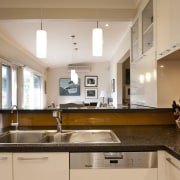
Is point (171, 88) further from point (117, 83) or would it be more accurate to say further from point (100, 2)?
point (117, 83)

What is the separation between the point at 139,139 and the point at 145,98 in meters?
1.28

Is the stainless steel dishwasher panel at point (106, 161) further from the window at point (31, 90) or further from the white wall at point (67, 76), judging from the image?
the white wall at point (67, 76)

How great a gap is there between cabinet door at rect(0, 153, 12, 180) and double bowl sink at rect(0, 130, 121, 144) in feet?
1.65

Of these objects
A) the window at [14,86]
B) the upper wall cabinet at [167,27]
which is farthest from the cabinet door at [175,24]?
the window at [14,86]

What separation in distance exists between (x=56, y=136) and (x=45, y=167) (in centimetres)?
53

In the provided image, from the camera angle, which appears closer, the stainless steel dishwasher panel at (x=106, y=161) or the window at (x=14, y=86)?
the stainless steel dishwasher panel at (x=106, y=161)

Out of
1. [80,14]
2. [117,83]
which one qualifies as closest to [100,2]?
[80,14]

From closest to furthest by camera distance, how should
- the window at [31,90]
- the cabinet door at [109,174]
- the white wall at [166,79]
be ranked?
1. the cabinet door at [109,174]
2. the white wall at [166,79]
3. the window at [31,90]

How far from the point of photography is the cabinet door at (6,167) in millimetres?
1446

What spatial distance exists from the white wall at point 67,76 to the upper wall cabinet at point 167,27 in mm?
7478

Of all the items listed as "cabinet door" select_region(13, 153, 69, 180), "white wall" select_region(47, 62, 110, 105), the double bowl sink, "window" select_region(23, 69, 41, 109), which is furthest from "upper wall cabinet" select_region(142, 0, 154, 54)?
"white wall" select_region(47, 62, 110, 105)

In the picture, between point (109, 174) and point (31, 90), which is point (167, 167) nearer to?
point (109, 174)

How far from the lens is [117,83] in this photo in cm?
642

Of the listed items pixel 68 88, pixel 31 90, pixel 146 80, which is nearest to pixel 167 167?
pixel 146 80
